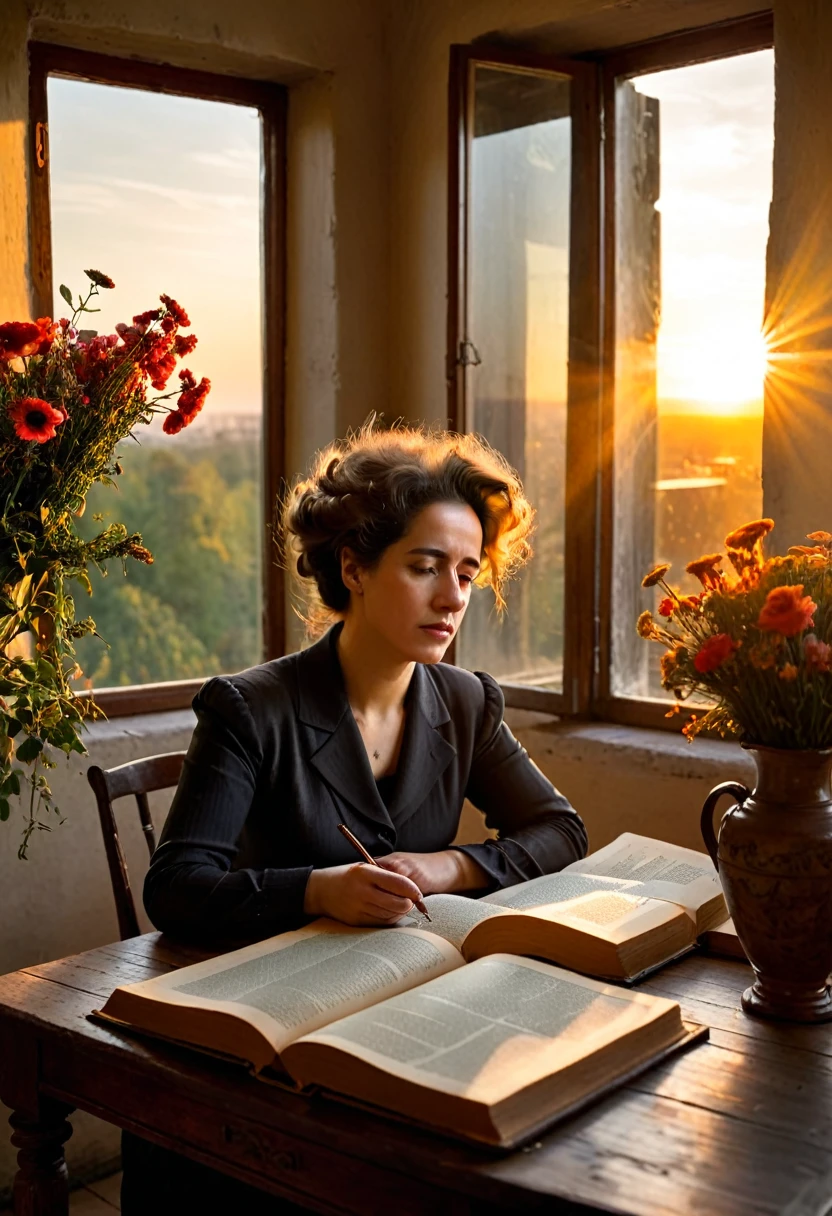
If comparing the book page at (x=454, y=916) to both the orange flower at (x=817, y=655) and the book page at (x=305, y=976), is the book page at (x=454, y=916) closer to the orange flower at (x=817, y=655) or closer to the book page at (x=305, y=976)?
the book page at (x=305, y=976)

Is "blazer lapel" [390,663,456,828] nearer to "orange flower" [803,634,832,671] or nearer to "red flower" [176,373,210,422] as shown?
"red flower" [176,373,210,422]

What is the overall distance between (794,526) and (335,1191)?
5.80 ft

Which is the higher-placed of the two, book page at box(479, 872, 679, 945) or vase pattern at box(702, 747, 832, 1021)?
vase pattern at box(702, 747, 832, 1021)

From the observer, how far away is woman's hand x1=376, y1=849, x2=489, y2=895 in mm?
2012

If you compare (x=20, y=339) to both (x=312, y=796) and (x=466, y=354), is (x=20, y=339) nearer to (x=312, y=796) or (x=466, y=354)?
(x=312, y=796)

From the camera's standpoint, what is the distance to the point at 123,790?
2275mm

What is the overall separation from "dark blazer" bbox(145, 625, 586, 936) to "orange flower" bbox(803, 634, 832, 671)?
775 mm

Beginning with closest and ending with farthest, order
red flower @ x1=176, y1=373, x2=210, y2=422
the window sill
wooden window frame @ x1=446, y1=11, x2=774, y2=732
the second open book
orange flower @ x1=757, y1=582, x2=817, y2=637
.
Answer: the second open book → orange flower @ x1=757, y1=582, x2=817, y2=637 → red flower @ x1=176, y1=373, x2=210, y2=422 → the window sill → wooden window frame @ x1=446, y1=11, x2=774, y2=732

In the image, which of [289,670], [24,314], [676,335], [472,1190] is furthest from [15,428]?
[676,335]

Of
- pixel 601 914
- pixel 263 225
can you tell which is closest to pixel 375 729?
pixel 601 914

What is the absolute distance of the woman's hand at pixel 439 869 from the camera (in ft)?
6.60

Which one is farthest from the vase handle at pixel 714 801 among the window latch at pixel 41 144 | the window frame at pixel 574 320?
the window latch at pixel 41 144

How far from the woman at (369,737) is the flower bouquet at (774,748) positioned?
22.5 inches

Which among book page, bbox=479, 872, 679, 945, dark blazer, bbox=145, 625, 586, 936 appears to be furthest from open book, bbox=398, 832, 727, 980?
dark blazer, bbox=145, 625, 586, 936
